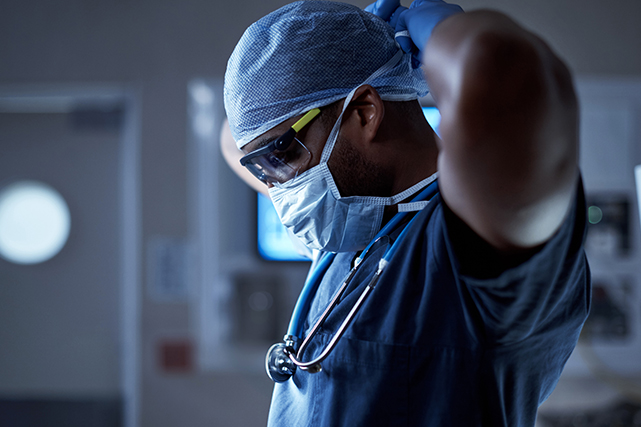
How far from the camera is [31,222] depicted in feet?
7.63

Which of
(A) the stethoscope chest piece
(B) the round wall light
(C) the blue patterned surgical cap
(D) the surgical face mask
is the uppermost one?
(C) the blue patterned surgical cap

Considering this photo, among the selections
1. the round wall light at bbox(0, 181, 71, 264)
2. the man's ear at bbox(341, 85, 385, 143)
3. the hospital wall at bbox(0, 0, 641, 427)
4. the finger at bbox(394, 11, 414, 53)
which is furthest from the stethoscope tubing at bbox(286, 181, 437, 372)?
the round wall light at bbox(0, 181, 71, 264)

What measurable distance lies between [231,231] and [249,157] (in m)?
1.39

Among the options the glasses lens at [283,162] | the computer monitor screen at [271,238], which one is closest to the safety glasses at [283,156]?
the glasses lens at [283,162]

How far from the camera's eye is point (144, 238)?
2135mm

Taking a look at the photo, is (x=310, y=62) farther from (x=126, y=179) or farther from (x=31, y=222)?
(x=31, y=222)

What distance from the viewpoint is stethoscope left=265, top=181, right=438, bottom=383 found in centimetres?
61

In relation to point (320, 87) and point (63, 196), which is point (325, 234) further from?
point (63, 196)

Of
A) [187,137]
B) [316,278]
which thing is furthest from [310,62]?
[187,137]

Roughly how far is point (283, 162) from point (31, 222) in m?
2.16

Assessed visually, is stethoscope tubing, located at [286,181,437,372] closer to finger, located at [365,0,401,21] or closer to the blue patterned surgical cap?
the blue patterned surgical cap

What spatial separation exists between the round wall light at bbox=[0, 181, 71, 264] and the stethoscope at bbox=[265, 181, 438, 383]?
2006mm

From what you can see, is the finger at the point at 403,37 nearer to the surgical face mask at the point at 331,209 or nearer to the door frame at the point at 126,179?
the surgical face mask at the point at 331,209

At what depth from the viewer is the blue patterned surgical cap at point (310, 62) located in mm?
723
